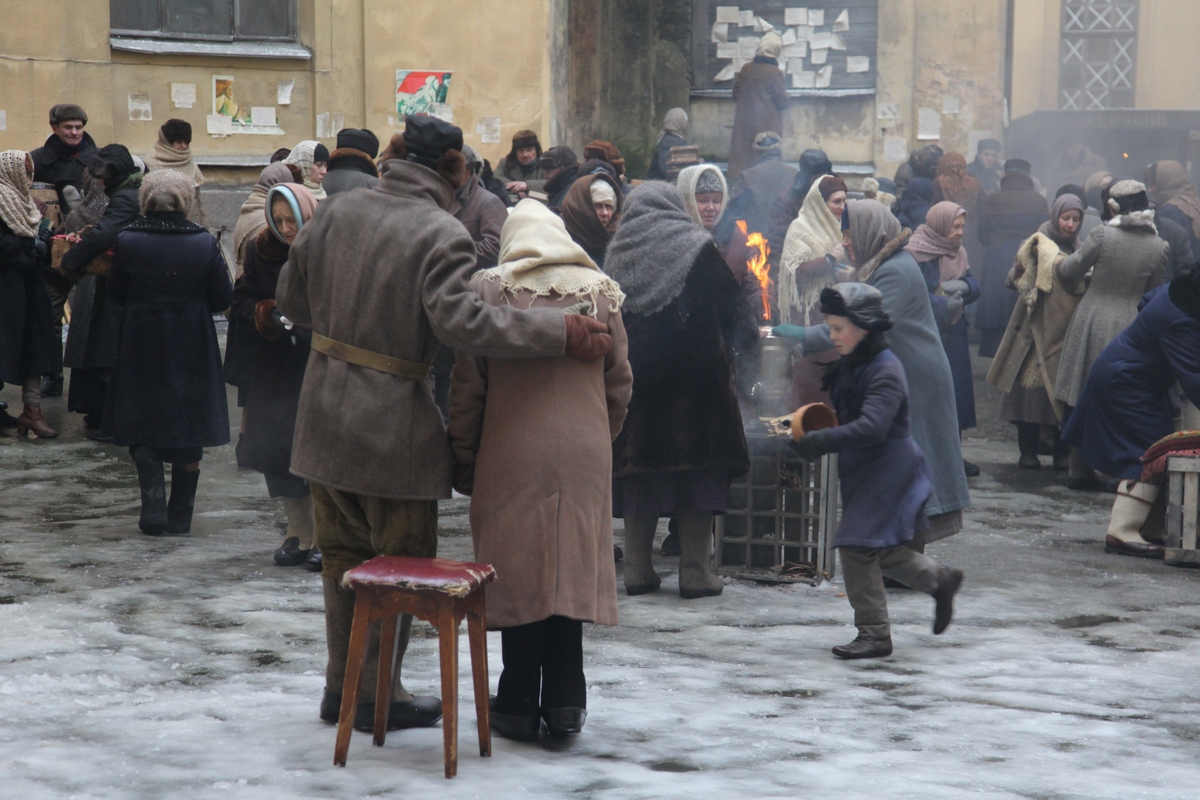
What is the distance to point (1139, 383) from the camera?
7789mm

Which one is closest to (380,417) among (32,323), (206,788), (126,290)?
(206,788)

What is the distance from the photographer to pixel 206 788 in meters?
3.95

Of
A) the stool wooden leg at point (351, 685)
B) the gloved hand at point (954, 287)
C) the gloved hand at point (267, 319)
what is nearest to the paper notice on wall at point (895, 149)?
the gloved hand at point (954, 287)

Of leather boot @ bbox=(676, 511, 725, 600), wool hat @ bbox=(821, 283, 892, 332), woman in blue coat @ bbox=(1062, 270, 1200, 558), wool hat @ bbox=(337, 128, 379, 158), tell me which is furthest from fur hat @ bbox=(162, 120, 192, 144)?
wool hat @ bbox=(821, 283, 892, 332)

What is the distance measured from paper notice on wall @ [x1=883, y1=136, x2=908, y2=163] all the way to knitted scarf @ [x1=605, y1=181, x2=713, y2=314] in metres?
11.5

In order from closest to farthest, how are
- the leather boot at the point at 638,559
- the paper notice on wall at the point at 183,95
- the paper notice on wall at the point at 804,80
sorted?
the leather boot at the point at 638,559 < the paper notice on wall at the point at 183,95 < the paper notice on wall at the point at 804,80

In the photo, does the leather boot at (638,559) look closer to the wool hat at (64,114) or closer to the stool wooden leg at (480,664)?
the stool wooden leg at (480,664)

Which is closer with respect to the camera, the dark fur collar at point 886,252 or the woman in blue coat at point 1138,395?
the dark fur collar at point 886,252

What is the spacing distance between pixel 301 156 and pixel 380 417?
179 inches

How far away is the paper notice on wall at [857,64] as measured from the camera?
56.6 ft

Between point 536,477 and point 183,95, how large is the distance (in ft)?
37.6

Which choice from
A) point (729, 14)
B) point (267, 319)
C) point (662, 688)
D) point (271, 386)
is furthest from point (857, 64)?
point (662, 688)

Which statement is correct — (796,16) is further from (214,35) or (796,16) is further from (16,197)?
(16,197)

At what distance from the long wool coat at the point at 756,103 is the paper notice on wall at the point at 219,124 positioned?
5.02 meters
